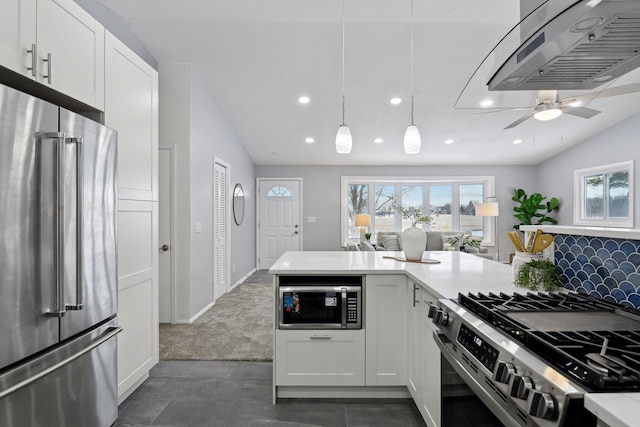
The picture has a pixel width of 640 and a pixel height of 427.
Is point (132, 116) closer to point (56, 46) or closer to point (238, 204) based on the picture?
point (56, 46)

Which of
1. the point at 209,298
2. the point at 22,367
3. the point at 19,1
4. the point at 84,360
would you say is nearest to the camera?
the point at 22,367

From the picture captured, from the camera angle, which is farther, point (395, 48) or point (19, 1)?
point (395, 48)

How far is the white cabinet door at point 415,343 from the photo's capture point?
1.86m

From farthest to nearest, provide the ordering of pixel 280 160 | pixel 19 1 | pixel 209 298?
1. pixel 280 160
2. pixel 209 298
3. pixel 19 1

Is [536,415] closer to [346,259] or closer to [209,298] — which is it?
[346,259]

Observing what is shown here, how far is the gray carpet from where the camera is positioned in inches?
114

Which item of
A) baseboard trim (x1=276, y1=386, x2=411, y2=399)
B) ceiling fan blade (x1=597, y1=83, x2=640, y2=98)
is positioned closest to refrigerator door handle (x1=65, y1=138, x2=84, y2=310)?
baseboard trim (x1=276, y1=386, x2=411, y2=399)

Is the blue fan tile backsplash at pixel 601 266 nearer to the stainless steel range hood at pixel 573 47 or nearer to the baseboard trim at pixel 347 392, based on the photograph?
the stainless steel range hood at pixel 573 47

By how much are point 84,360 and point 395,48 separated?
153 inches

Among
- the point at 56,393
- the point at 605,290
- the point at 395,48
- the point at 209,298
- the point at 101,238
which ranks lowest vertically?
the point at 209,298

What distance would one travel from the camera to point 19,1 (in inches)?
53.4

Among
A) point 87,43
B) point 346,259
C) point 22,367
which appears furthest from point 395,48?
point 22,367

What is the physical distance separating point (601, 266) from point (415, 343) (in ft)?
3.24

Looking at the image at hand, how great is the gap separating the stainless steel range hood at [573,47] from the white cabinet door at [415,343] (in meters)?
1.16
